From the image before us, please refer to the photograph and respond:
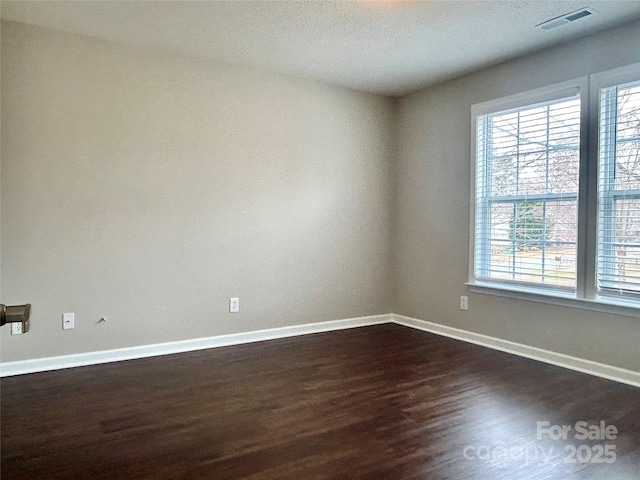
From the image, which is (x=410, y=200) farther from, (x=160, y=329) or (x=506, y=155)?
(x=160, y=329)

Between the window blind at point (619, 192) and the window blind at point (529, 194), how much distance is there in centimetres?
20

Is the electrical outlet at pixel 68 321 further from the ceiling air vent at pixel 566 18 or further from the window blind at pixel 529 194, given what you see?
the ceiling air vent at pixel 566 18

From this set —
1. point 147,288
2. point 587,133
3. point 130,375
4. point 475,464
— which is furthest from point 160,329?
point 587,133

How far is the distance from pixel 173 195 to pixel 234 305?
43.5 inches

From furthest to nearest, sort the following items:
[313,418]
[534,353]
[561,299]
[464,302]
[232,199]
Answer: [464,302] → [232,199] → [534,353] → [561,299] → [313,418]

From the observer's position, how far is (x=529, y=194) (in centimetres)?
390

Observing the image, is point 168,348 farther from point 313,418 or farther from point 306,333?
point 313,418

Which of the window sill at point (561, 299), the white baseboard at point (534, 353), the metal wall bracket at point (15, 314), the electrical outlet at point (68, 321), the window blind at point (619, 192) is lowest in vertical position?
the white baseboard at point (534, 353)

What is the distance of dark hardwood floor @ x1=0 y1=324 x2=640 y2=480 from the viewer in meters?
2.09

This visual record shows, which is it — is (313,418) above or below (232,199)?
below

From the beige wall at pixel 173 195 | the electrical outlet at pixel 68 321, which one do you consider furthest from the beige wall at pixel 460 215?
the electrical outlet at pixel 68 321

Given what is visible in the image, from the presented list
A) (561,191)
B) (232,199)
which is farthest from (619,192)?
(232,199)

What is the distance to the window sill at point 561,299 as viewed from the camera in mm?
3266

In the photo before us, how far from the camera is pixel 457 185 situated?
4512 mm
